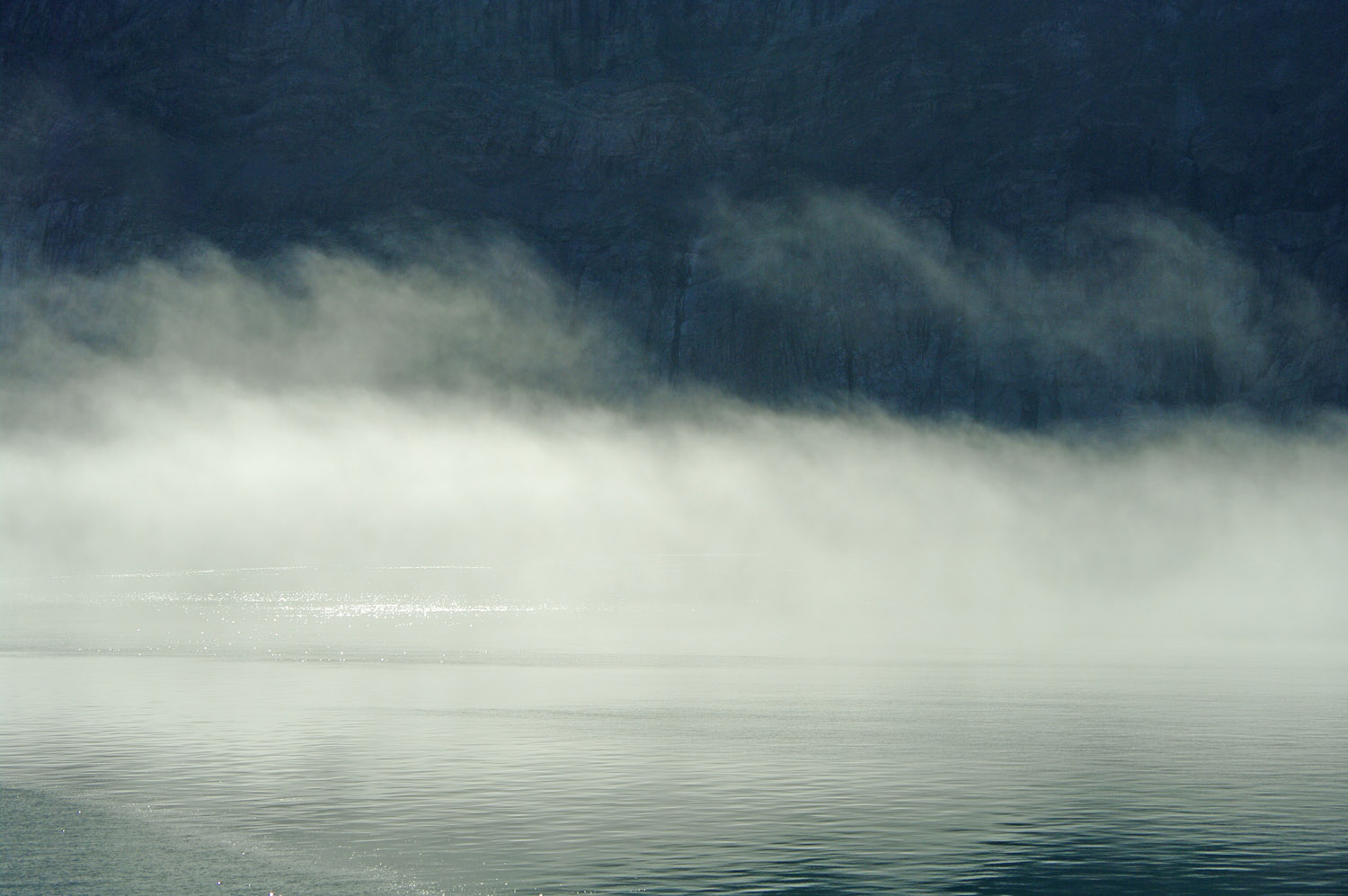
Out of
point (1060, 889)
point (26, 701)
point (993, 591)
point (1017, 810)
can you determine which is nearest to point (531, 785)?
point (1017, 810)

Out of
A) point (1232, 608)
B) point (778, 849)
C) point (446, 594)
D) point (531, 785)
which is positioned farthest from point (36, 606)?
point (778, 849)

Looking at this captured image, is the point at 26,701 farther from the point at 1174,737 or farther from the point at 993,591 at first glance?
the point at 993,591

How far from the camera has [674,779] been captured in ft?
145

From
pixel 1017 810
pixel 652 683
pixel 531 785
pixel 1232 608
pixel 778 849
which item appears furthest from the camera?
pixel 1232 608

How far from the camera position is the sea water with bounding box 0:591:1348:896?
3328 cm

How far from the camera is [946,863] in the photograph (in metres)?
34.0

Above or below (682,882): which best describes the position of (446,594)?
above

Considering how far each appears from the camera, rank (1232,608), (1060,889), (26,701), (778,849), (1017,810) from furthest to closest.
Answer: (1232,608)
(26,701)
(1017,810)
(778,849)
(1060,889)

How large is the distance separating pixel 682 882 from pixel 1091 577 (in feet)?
572

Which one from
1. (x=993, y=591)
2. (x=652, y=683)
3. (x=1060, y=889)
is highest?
(x=993, y=591)

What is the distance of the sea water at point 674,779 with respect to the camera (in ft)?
109

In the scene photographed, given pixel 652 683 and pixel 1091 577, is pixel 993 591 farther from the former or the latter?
pixel 652 683

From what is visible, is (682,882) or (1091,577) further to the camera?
(1091,577)

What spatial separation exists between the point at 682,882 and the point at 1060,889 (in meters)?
6.95
